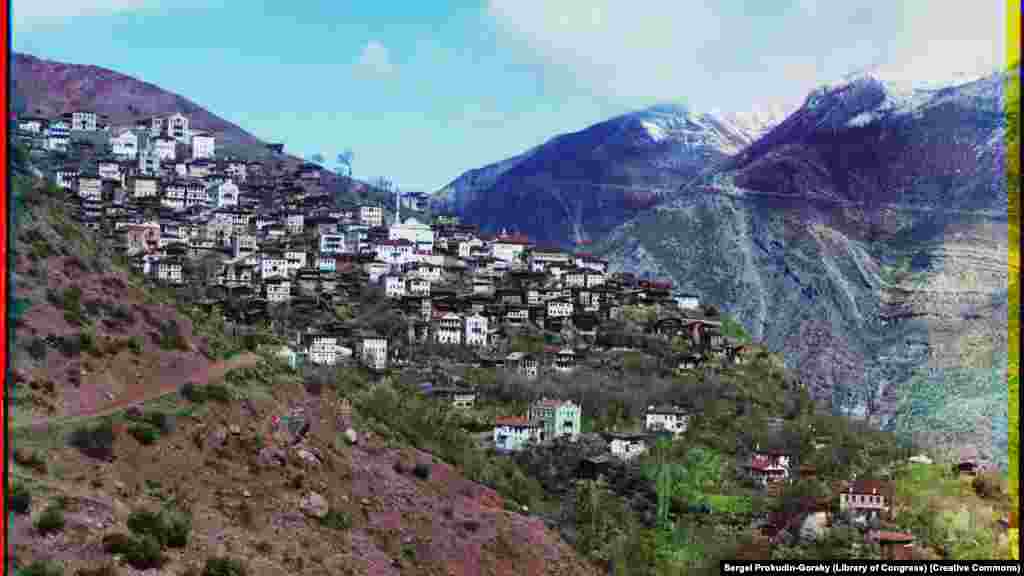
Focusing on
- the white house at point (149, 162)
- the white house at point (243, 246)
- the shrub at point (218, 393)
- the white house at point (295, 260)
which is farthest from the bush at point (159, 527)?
the white house at point (149, 162)

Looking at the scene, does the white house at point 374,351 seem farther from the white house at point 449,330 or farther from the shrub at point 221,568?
the shrub at point 221,568

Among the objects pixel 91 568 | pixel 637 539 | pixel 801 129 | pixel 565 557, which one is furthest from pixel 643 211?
pixel 91 568

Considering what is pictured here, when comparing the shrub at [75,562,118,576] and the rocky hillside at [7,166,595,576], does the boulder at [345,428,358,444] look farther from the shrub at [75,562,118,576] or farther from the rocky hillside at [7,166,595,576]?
the shrub at [75,562,118,576]

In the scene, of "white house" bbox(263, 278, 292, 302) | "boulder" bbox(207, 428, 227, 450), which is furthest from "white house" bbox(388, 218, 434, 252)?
"boulder" bbox(207, 428, 227, 450)

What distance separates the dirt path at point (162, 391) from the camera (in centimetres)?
702

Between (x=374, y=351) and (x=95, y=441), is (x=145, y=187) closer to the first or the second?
(x=374, y=351)

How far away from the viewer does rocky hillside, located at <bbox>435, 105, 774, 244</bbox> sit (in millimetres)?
32156

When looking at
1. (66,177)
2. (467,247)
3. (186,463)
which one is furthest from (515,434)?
(66,177)

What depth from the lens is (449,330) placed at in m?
18.7

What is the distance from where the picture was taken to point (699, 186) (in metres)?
27.2

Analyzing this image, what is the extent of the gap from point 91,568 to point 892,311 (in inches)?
645

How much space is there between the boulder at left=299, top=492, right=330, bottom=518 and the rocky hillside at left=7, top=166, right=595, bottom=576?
0.01 metres

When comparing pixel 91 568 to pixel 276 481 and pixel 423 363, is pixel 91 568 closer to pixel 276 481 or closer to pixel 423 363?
pixel 276 481

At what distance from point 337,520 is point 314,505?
165 millimetres
